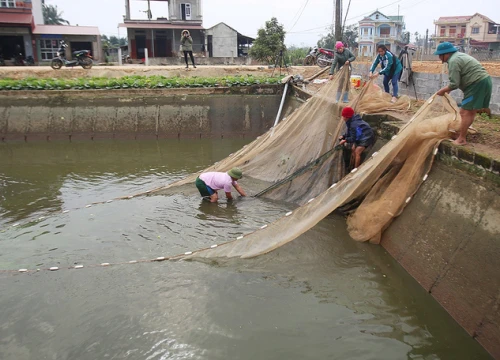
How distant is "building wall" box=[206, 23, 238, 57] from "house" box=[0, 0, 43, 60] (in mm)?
11089

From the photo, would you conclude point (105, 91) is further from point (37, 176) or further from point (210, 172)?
point (210, 172)

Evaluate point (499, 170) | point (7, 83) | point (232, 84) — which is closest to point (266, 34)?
point (232, 84)

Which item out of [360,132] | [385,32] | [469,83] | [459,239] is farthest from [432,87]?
[385,32]

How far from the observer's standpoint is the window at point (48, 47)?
2583 cm

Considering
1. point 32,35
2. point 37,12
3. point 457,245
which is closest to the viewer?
point 457,245

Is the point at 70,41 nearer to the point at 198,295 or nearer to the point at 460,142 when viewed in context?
the point at 198,295

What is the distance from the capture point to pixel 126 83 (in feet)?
46.3

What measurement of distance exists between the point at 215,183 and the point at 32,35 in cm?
2340

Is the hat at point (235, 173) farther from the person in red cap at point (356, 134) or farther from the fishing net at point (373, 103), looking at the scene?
the fishing net at point (373, 103)

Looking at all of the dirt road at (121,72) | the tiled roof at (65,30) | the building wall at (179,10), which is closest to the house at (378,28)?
the building wall at (179,10)

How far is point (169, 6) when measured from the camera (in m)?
28.5

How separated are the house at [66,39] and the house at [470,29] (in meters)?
34.9

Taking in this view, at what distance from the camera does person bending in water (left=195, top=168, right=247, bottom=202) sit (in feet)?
22.7

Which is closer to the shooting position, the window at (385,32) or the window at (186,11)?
the window at (186,11)
